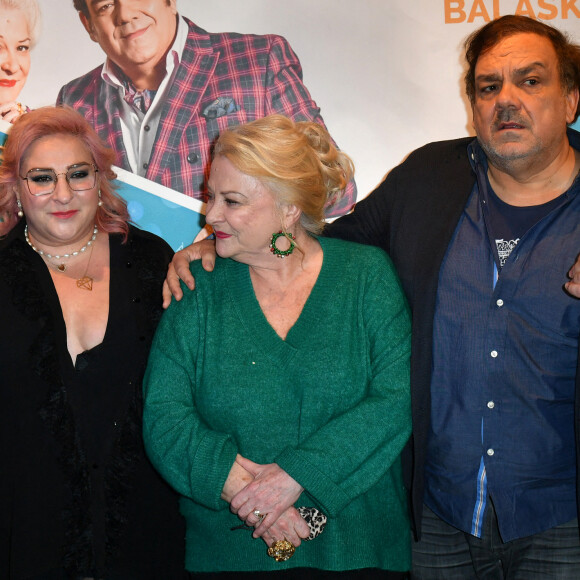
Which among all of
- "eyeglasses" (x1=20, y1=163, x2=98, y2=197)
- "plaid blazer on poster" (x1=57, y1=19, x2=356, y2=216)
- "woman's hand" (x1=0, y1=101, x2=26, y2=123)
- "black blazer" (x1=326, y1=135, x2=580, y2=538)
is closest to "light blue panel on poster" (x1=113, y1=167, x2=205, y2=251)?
"plaid blazer on poster" (x1=57, y1=19, x2=356, y2=216)

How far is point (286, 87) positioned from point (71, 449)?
1736 millimetres

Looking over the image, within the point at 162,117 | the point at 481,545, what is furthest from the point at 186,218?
the point at 481,545

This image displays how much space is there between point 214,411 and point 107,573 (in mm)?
596

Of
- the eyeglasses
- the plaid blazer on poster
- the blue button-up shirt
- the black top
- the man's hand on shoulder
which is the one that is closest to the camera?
the man's hand on shoulder

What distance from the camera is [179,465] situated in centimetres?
182

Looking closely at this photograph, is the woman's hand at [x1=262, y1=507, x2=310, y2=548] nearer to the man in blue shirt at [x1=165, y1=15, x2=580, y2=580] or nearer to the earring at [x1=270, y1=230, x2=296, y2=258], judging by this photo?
the man in blue shirt at [x1=165, y1=15, x2=580, y2=580]

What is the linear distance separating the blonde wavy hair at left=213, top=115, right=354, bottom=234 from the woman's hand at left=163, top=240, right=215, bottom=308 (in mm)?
290

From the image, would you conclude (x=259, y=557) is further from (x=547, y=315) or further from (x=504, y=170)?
(x=504, y=170)

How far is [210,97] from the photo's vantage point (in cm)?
294

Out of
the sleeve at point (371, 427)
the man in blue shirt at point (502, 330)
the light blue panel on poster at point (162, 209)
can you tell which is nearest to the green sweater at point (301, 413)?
the sleeve at point (371, 427)

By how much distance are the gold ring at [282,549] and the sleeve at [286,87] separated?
154cm

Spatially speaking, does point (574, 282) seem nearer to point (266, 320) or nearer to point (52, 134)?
point (266, 320)

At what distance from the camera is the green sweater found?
70.1 inches

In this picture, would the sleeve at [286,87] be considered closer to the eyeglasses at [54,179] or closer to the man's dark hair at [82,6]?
the man's dark hair at [82,6]
